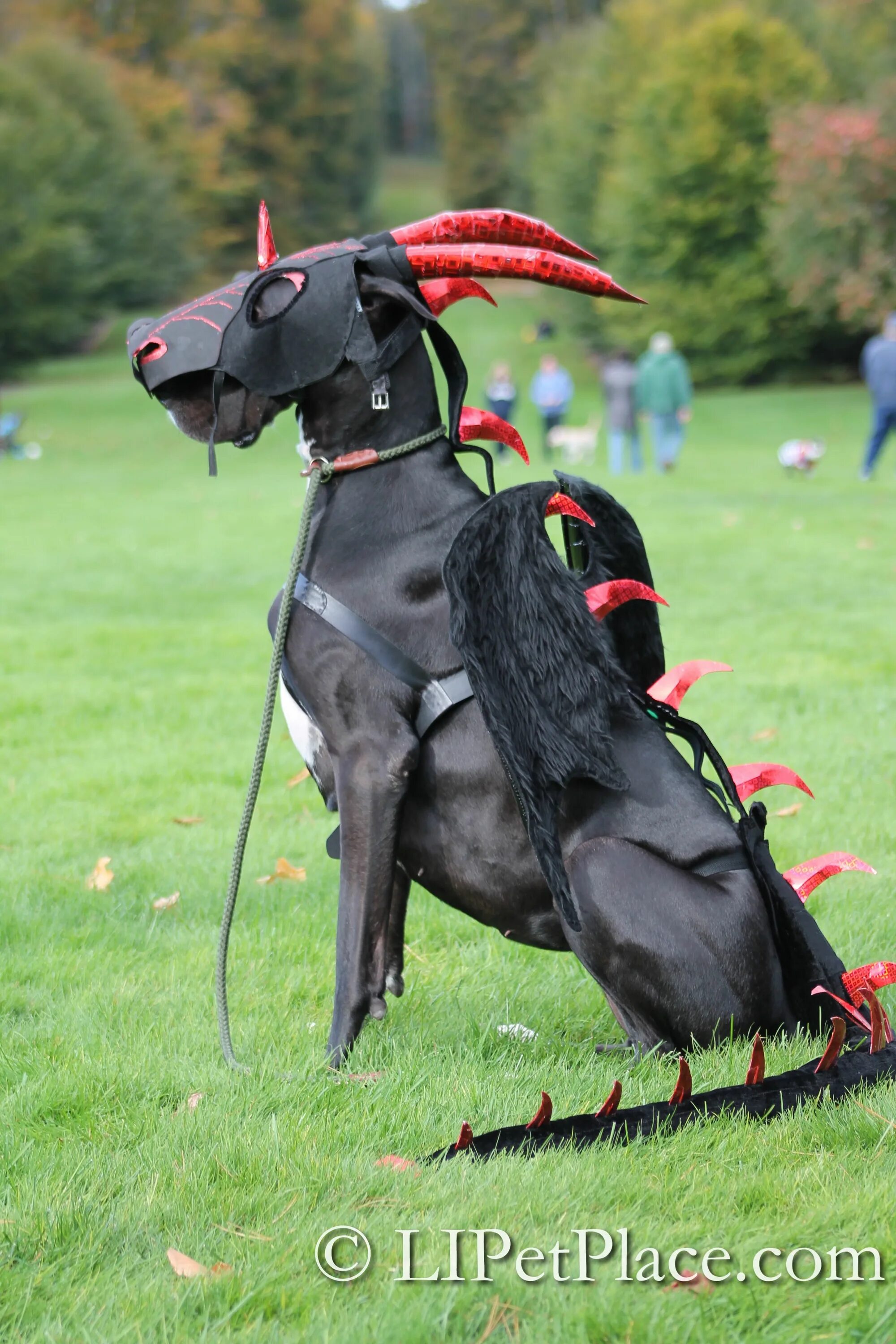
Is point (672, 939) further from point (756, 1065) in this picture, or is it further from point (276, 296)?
point (276, 296)

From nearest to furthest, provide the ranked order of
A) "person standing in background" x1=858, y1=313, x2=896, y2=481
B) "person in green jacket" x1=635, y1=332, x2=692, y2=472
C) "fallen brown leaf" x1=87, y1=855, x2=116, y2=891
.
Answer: "fallen brown leaf" x1=87, y1=855, x2=116, y2=891 < "person standing in background" x1=858, y1=313, x2=896, y2=481 < "person in green jacket" x1=635, y1=332, x2=692, y2=472

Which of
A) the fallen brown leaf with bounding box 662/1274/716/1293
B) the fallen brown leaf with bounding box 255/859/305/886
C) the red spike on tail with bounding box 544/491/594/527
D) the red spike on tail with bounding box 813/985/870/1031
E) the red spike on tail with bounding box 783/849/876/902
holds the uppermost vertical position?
the red spike on tail with bounding box 544/491/594/527

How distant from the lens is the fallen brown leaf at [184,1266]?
2.28 meters

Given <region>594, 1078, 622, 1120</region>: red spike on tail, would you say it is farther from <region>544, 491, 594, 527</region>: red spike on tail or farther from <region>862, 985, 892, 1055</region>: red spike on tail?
<region>544, 491, 594, 527</region>: red spike on tail

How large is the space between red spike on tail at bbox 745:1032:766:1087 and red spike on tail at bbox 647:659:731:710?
0.87 meters

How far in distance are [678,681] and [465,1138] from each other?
1.29m

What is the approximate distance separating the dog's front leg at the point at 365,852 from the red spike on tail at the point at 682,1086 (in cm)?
76

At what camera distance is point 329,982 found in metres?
3.79

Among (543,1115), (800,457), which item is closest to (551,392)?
(800,457)

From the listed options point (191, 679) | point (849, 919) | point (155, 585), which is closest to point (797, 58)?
point (155, 585)

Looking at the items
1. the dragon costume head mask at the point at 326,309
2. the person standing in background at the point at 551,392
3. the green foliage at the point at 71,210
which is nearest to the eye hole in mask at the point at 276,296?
the dragon costume head mask at the point at 326,309

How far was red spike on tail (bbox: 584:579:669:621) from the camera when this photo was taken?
318cm

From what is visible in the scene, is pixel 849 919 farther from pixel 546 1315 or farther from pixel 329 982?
pixel 546 1315

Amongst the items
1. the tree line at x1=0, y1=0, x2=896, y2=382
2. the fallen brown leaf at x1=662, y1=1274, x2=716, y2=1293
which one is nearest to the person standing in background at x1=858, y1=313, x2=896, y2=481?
the tree line at x1=0, y1=0, x2=896, y2=382
